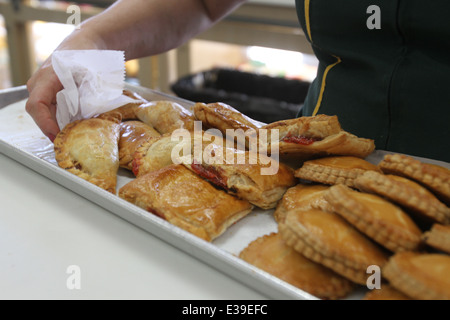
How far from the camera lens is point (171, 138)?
1333 mm

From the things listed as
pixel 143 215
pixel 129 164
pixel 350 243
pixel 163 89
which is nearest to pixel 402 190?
pixel 350 243

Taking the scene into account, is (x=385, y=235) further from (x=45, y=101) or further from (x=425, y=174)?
(x=45, y=101)

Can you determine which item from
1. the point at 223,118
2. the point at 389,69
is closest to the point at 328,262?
the point at 223,118

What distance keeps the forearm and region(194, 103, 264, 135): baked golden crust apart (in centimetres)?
63

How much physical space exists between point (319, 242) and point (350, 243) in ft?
0.22

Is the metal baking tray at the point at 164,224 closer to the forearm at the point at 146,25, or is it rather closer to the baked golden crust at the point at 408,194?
the baked golden crust at the point at 408,194

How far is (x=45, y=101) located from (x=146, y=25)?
64 centimetres

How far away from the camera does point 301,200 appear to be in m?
1.06

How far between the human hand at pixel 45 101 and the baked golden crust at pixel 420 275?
1240 millimetres

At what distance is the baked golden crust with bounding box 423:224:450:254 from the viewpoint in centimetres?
76

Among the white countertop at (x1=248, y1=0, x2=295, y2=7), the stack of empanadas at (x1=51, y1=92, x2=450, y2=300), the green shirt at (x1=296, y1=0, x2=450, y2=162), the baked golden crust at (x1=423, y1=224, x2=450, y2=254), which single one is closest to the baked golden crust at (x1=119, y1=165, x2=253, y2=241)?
the stack of empanadas at (x1=51, y1=92, x2=450, y2=300)

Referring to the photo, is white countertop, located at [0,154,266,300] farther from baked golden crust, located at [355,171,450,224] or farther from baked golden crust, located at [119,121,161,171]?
baked golden crust, located at [355,171,450,224]

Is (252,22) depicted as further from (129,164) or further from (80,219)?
(80,219)

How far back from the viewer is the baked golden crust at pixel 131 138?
4.45 feet
